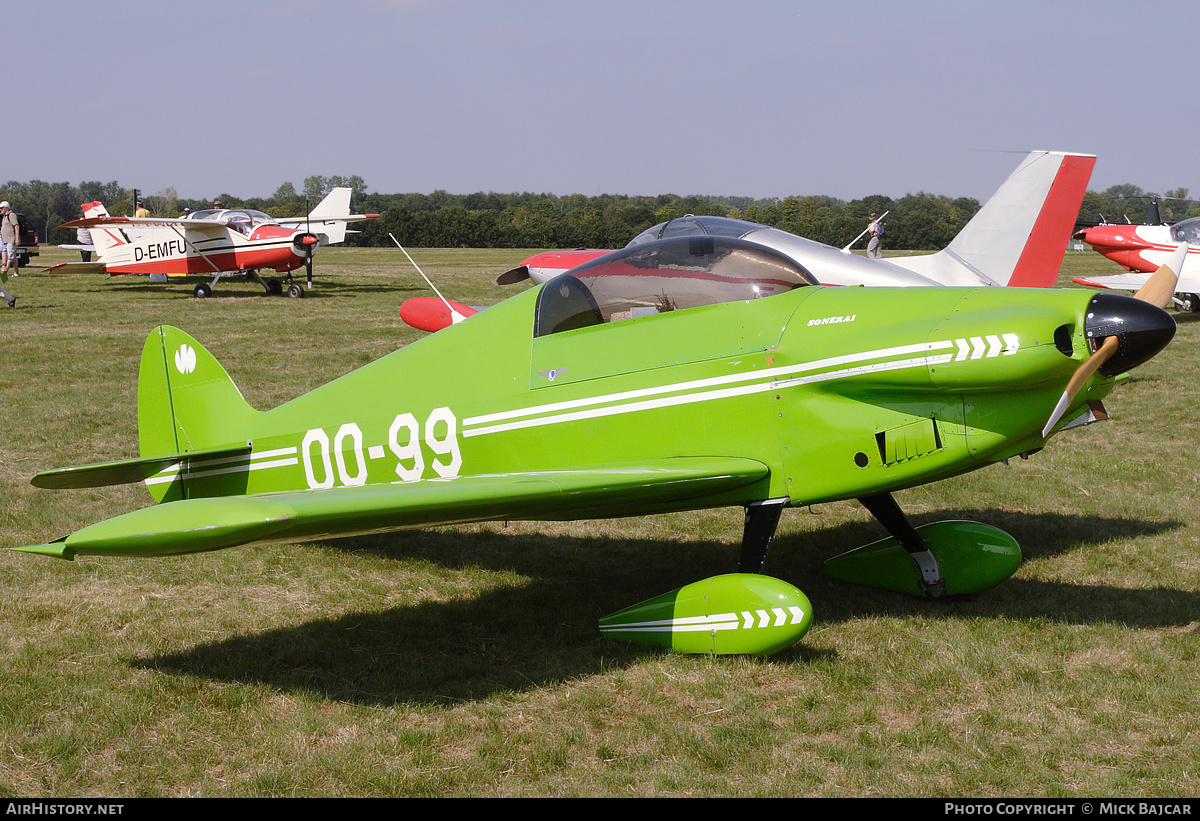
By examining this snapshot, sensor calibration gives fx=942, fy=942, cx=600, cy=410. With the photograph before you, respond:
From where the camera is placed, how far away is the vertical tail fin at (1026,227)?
9.86 m

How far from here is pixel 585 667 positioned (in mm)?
4555

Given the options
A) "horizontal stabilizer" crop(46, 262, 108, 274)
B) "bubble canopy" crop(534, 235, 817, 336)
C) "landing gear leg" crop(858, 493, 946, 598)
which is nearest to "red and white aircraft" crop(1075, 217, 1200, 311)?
"landing gear leg" crop(858, 493, 946, 598)

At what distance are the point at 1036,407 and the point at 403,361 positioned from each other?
11.3ft

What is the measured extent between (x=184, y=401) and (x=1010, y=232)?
27.2 ft

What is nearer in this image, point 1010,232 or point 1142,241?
point 1010,232

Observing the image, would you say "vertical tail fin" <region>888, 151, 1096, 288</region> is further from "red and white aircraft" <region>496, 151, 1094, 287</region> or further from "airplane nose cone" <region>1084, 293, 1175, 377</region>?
"airplane nose cone" <region>1084, 293, 1175, 377</region>

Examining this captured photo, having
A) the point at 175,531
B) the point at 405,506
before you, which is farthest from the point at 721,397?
the point at 175,531

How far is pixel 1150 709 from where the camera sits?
13.1 feet

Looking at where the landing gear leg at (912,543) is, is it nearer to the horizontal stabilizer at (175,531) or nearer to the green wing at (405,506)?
the green wing at (405,506)

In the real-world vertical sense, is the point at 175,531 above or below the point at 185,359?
below

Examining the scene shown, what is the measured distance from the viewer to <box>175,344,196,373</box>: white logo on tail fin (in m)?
6.06

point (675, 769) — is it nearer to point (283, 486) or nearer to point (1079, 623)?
point (1079, 623)

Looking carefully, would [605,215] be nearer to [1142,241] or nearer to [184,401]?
[1142,241]
